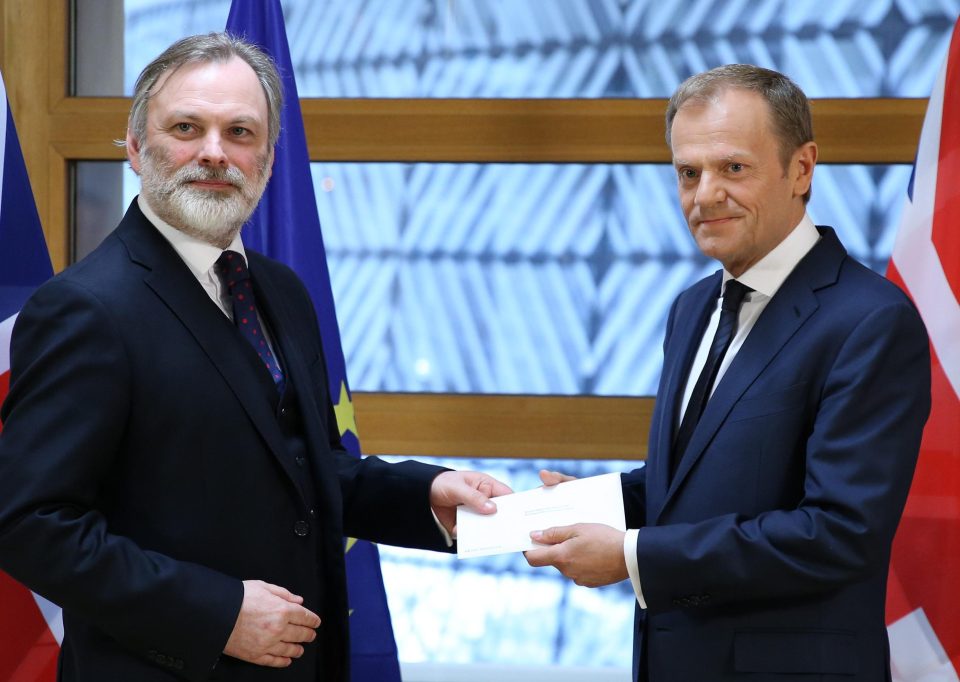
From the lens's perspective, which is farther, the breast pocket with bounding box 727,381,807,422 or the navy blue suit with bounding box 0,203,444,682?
the breast pocket with bounding box 727,381,807,422

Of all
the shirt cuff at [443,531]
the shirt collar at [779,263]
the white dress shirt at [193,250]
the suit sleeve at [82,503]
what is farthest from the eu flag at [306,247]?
the shirt collar at [779,263]

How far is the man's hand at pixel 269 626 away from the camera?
63.2 inches

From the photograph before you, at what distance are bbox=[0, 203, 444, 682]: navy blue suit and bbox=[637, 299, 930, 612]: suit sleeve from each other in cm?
65

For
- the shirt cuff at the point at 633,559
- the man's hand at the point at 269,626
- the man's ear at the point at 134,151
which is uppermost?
the man's ear at the point at 134,151

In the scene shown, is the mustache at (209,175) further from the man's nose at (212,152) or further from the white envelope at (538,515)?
the white envelope at (538,515)

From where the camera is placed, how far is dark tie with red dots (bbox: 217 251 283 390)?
6.00ft

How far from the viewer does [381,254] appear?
3209 mm

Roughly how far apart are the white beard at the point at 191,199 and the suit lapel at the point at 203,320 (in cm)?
5

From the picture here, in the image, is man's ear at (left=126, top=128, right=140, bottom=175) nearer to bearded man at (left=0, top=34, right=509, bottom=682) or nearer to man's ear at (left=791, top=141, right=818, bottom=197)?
bearded man at (left=0, top=34, right=509, bottom=682)

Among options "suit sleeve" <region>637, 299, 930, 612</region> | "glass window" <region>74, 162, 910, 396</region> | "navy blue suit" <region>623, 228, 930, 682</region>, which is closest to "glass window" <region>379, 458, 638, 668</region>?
"glass window" <region>74, 162, 910, 396</region>

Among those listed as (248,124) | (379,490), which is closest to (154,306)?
(248,124)

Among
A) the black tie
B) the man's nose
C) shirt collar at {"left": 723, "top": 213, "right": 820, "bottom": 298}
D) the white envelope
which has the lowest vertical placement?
the white envelope

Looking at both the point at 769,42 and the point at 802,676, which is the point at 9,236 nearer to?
the point at 802,676

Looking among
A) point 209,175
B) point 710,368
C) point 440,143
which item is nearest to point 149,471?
point 209,175
